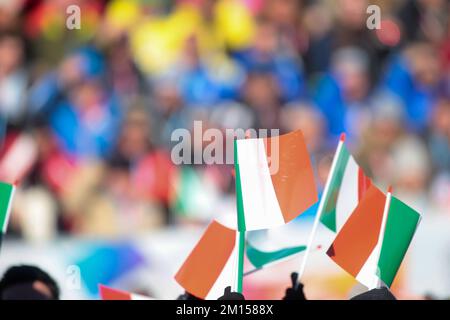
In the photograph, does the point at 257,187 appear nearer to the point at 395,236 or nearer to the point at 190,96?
the point at 395,236

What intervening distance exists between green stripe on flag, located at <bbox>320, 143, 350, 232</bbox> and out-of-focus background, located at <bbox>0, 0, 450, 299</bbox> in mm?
2063

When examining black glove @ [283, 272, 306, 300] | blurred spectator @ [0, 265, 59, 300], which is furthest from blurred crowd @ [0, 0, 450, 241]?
black glove @ [283, 272, 306, 300]

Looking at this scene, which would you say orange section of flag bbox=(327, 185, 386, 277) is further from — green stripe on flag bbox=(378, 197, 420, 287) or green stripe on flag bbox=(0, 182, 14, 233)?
green stripe on flag bbox=(0, 182, 14, 233)

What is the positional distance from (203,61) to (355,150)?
1306 mm

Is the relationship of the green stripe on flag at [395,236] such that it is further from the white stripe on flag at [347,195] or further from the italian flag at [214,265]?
the italian flag at [214,265]

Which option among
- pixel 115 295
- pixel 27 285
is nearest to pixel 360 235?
pixel 115 295

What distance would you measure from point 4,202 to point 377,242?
1124 mm

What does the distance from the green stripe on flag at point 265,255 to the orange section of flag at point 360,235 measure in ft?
0.78

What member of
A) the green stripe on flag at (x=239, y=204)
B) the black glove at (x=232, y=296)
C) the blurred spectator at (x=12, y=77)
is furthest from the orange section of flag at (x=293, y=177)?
the blurred spectator at (x=12, y=77)

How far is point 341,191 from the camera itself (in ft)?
12.0

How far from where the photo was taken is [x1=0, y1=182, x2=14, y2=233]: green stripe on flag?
3510 mm

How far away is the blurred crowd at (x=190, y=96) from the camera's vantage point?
22.2 ft
